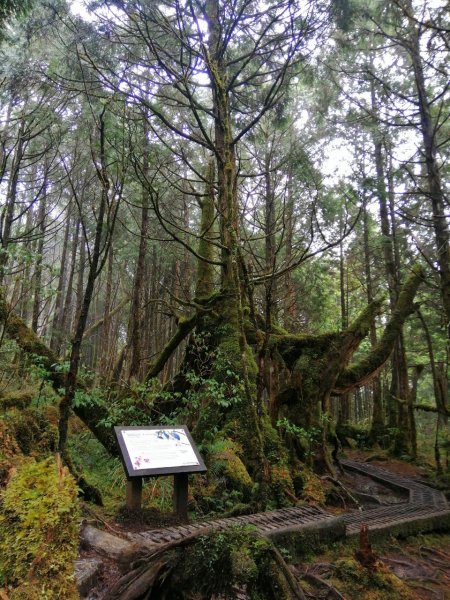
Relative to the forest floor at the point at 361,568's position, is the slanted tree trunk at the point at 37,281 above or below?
above

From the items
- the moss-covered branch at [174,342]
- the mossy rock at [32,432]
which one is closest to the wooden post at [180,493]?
the mossy rock at [32,432]

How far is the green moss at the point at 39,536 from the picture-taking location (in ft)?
5.31

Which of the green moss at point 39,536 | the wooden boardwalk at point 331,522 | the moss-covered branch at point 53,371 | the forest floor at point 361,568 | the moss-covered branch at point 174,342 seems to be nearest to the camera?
the green moss at point 39,536

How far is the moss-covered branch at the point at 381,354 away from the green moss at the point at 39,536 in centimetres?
858

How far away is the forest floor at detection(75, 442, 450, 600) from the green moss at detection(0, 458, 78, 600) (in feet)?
3.00

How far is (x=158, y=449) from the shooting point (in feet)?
15.4

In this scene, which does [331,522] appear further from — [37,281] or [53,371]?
[37,281]

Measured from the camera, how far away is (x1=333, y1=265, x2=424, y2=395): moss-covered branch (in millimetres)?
10117

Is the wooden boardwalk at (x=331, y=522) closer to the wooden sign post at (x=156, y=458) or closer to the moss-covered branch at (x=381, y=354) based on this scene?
the wooden sign post at (x=156, y=458)

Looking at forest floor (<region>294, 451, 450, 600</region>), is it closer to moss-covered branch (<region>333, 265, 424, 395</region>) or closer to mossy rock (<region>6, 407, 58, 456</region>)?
mossy rock (<region>6, 407, 58, 456</region>)

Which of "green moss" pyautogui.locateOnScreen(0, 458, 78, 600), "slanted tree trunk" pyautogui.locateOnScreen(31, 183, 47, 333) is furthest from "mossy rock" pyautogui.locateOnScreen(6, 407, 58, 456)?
"green moss" pyautogui.locateOnScreen(0, 458, 78, 600)

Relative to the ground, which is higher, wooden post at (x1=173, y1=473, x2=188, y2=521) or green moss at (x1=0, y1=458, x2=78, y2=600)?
green moss at (x1=0, y1=458, x2=78, y2=600)

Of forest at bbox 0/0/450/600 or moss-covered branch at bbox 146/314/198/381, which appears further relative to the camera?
moss-covered branch at bbox 146/314/198/381

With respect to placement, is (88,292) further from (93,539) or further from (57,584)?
(57,584)
